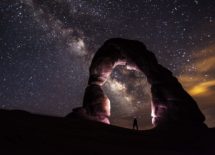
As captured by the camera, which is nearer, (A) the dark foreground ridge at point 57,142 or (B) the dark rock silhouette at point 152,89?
(A) the dark foreground ridge at point 57,142

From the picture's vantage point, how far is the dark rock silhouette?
23.0 metres

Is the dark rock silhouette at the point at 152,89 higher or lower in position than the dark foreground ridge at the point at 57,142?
higher

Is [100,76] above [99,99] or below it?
above

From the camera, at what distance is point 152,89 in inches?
1029

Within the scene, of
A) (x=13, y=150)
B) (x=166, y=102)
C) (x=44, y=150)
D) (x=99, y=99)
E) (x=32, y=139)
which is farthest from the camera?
(x=99, y=99)

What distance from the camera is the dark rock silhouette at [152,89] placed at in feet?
75.5

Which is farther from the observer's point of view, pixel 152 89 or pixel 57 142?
pixel 152 89

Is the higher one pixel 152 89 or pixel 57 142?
pixel 152 89

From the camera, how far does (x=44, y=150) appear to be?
9.27 m

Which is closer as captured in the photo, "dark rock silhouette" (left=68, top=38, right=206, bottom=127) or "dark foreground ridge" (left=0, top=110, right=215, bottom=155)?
"dark foreground ridge" (left=0, top=110, right=215, bottom=155)

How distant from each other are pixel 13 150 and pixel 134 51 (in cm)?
2121

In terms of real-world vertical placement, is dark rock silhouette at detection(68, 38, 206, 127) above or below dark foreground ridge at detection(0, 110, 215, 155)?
above

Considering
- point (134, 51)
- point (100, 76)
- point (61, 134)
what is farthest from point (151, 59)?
point (61, 134)

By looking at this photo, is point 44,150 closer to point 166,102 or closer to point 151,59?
point 166,102
